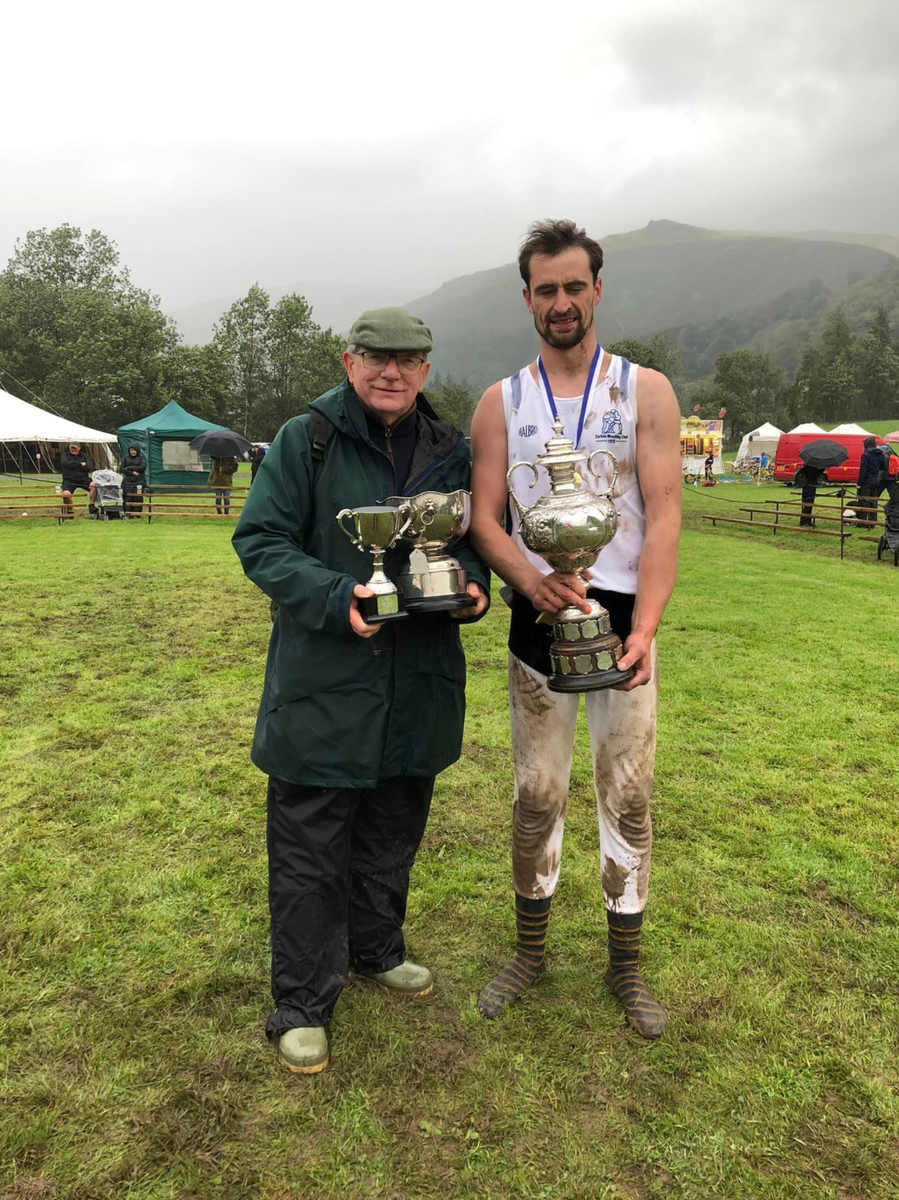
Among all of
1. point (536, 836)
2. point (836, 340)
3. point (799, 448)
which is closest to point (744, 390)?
point (836, 340)

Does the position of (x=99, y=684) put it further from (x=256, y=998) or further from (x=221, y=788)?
(x=256, y=998)

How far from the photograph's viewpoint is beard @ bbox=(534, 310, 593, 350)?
236cm

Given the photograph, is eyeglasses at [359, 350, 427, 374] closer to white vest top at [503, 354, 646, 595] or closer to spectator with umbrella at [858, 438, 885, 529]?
white vest top at [503, 354, 646, 595]

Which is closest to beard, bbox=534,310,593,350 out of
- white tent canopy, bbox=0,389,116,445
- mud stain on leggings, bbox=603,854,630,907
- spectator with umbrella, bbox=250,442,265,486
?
spectator with umbrella, bbox=250,442,265,486

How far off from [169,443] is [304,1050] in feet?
93.2

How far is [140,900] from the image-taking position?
10.8ft

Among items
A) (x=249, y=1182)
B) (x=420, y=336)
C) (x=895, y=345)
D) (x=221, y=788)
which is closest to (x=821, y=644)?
(x=221, y=788)

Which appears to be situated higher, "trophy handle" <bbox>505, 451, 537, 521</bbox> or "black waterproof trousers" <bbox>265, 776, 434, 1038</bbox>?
"trophy handle" <bbox>505, 451, 537, 521</bbox>

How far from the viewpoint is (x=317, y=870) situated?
2459 mm

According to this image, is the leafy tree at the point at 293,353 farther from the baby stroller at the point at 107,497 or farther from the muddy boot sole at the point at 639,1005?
the muddy boot sole at the point at 639,1005

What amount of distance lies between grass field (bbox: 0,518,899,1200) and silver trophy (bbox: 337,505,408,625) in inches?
57.6

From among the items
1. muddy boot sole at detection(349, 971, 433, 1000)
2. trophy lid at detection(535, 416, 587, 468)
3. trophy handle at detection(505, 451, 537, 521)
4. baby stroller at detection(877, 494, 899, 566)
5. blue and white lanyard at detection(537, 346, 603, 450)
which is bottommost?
muddy boot sole at detection(349, 971, 433, 1000)

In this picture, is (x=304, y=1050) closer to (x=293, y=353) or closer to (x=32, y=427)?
(x=32, y=427)

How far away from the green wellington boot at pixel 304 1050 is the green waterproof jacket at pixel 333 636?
832 millimetres
